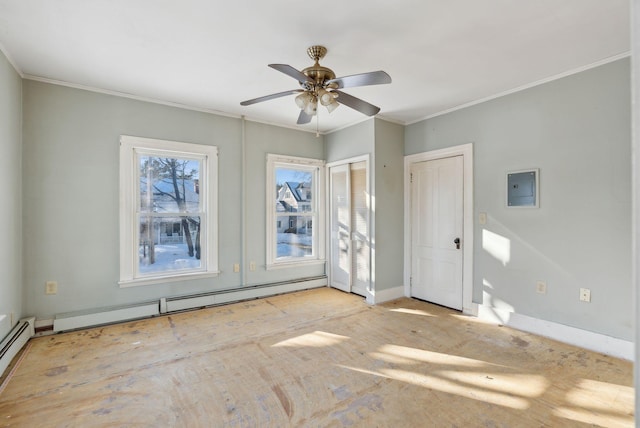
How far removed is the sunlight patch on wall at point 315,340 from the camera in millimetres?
2875

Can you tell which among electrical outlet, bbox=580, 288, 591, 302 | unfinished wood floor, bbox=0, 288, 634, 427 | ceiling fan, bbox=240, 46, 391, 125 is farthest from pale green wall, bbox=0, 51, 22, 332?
electrical outlet, bbox=580, 288, 591, 302

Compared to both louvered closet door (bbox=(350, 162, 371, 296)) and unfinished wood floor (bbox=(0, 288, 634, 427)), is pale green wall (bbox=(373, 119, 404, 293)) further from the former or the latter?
Result: unfinished wood floor (bbox=(0, 288, 634, 427))

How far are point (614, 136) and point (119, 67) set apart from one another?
4.46m

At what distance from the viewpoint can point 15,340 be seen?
259cm

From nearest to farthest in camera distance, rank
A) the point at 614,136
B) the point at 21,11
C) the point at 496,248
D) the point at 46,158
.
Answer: the point at 21,11, the point at 614,136, the point at 46,158, the point at 496,248

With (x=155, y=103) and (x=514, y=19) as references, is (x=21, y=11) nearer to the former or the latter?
(x=155, y=103)

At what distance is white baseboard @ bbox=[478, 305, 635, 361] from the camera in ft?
8.52

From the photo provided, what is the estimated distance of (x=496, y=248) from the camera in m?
3.42

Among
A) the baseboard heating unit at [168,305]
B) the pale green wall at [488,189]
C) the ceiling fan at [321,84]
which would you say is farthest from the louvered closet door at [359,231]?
the ceiling fan at [321,84]

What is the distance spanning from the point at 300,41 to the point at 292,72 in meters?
0.49

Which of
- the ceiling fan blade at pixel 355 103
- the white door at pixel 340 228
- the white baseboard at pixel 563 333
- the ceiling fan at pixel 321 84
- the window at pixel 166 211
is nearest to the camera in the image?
the ceiling fan at pixel 321 84

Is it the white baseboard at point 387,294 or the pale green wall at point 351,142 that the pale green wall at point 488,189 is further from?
the white baseboard at point 387,294

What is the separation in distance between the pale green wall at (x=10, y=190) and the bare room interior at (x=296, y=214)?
0.03m

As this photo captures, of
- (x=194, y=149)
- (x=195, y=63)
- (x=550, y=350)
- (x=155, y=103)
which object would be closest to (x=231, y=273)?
(x=194, y=149)
